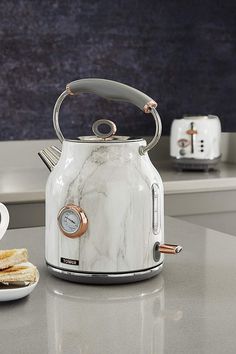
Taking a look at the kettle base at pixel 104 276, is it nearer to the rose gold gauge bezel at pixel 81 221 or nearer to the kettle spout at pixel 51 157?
the rose gold gauge bezel at pixel 81 221

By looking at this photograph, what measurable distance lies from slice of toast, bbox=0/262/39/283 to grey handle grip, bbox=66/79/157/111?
0.30 meters

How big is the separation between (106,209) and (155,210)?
9 centimetres

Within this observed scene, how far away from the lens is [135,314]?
93cm

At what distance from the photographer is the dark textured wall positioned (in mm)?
2809

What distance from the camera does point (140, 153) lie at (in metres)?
1.08

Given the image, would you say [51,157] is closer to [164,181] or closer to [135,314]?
[135,314]

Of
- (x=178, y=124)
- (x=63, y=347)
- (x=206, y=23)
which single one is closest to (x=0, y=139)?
(x=178, y=124)

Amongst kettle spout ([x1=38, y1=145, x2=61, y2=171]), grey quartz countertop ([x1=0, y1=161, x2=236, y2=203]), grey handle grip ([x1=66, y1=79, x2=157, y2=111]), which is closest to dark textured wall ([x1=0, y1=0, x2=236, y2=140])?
grey quartz countertop ([x1=0, y1=161, x2=236, y2=203])

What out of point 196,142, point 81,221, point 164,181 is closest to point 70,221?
point 81,221

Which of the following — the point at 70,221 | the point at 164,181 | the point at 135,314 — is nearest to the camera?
the point at 135,314

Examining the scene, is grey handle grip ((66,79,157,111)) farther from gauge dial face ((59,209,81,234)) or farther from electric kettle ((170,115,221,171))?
electric kettle ((170,115,221,171))

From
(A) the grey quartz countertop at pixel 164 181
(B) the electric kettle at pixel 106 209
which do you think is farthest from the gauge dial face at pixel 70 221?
(A) the grey quartz countertop at pixel 164 181

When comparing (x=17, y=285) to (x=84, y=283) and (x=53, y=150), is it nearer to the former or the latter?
(x=84, y=283)

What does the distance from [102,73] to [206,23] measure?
1.84ft
